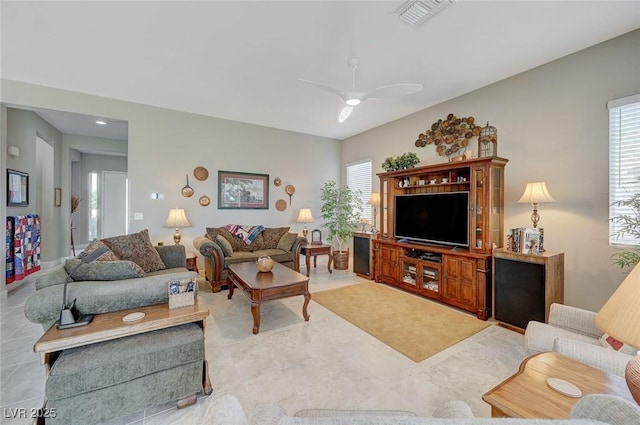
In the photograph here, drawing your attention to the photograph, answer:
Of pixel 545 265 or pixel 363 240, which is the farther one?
pixel 363 240

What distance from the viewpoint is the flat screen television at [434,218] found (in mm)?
3580

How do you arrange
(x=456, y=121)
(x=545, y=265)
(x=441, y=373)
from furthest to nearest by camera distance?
(x=456, y=121) → (x=545, y=265) → (x=441, y=373)

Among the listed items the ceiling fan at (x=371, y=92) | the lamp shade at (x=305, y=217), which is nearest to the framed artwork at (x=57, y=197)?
Result: the lamp shade at (x=305, y=217)

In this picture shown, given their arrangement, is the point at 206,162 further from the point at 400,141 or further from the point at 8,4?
the point at 400,141

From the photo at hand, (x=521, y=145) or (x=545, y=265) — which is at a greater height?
(x=521, y=145)

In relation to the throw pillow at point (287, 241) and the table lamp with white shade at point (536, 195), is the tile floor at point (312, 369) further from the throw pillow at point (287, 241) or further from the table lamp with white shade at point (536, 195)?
the throw pillow at point (287, 241)

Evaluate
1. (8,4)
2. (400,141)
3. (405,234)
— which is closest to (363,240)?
(405,234)

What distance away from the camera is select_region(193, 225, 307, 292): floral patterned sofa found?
4.04 metres

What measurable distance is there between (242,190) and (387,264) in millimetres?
3223

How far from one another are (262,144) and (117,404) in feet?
15.9

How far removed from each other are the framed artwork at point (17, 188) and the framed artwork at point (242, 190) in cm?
296

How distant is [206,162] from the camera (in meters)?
5.05

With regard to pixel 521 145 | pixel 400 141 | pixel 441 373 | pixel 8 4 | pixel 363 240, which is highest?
pixel 8 4

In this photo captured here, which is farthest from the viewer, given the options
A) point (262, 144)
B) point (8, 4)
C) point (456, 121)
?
point (262, 144)
